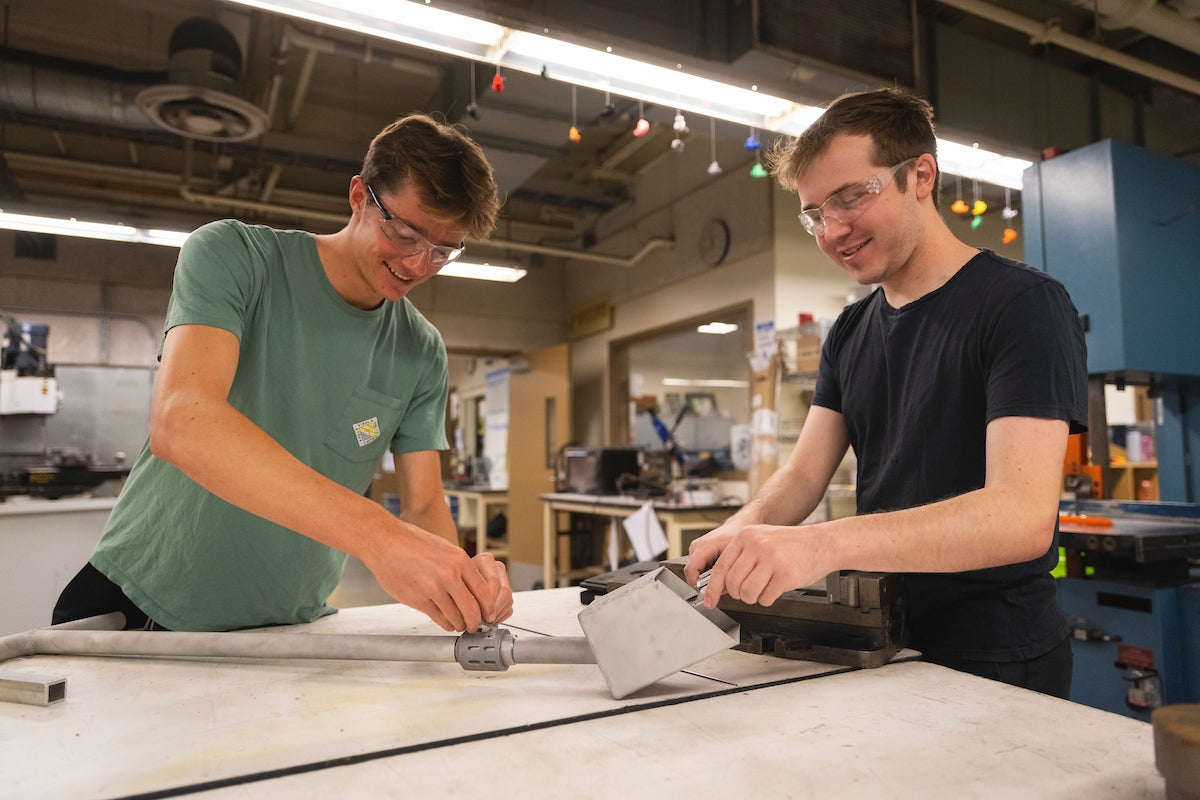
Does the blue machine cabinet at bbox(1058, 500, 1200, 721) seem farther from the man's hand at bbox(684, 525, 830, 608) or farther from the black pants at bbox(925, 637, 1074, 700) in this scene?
Result: the man's hand at bbox(684, 525, 830, 608)

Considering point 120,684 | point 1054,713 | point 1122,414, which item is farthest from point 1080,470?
point 1122,414

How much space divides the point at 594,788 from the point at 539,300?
7607 mm

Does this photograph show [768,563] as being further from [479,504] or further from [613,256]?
[479,504]

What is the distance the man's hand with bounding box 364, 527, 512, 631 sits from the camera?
91 cm

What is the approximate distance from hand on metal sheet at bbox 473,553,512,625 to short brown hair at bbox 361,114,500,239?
0.59 m

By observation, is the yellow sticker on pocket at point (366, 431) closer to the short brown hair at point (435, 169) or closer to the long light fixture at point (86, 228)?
the short brown hair at point (435, 169)

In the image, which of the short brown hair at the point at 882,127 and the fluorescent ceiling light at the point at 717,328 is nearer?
the short brown hair at the point at 882,127

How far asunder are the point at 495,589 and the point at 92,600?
76 centimetres

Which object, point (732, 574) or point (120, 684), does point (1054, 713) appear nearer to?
point (732, 574)

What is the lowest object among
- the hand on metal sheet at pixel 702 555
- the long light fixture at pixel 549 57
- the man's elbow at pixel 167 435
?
the hand on metal sheet at pixel 702 555

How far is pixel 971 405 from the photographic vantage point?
1114 millimetres

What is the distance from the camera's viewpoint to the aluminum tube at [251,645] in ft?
3.16

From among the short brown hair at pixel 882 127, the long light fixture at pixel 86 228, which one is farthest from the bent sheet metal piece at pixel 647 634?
the long light fixture at pixel 86 228

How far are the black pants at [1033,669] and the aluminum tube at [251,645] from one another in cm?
75
